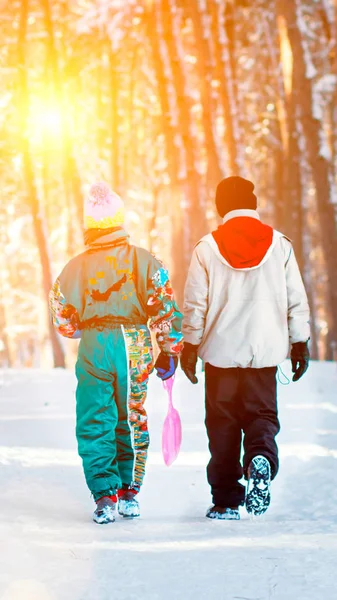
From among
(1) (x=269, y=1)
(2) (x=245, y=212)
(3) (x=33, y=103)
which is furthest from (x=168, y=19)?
(2) (x=245, y=212)

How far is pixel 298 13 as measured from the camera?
1864 cm

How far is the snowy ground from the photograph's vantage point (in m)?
4.01

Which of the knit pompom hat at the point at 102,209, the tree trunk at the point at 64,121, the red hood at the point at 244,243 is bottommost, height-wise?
the red hood at the point at 244,243

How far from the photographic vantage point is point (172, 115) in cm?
1959

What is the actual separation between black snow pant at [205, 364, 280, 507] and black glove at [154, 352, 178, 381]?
239 mm

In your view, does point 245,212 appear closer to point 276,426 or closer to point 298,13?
point 276,426

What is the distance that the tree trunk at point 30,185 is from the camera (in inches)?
878

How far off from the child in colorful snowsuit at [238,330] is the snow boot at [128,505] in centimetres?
43

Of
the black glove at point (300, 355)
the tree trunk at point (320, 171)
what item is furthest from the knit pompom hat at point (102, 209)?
the tree trunk at point (320, 171)

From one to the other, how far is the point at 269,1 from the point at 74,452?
55.3ft

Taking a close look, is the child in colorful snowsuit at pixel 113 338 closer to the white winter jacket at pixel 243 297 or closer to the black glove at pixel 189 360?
the black glove at pixel 189 360

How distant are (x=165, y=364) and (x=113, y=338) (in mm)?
351

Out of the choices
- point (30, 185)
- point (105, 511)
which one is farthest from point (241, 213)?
point (30, 185)

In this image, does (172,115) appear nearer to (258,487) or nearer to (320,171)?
(320,171)
